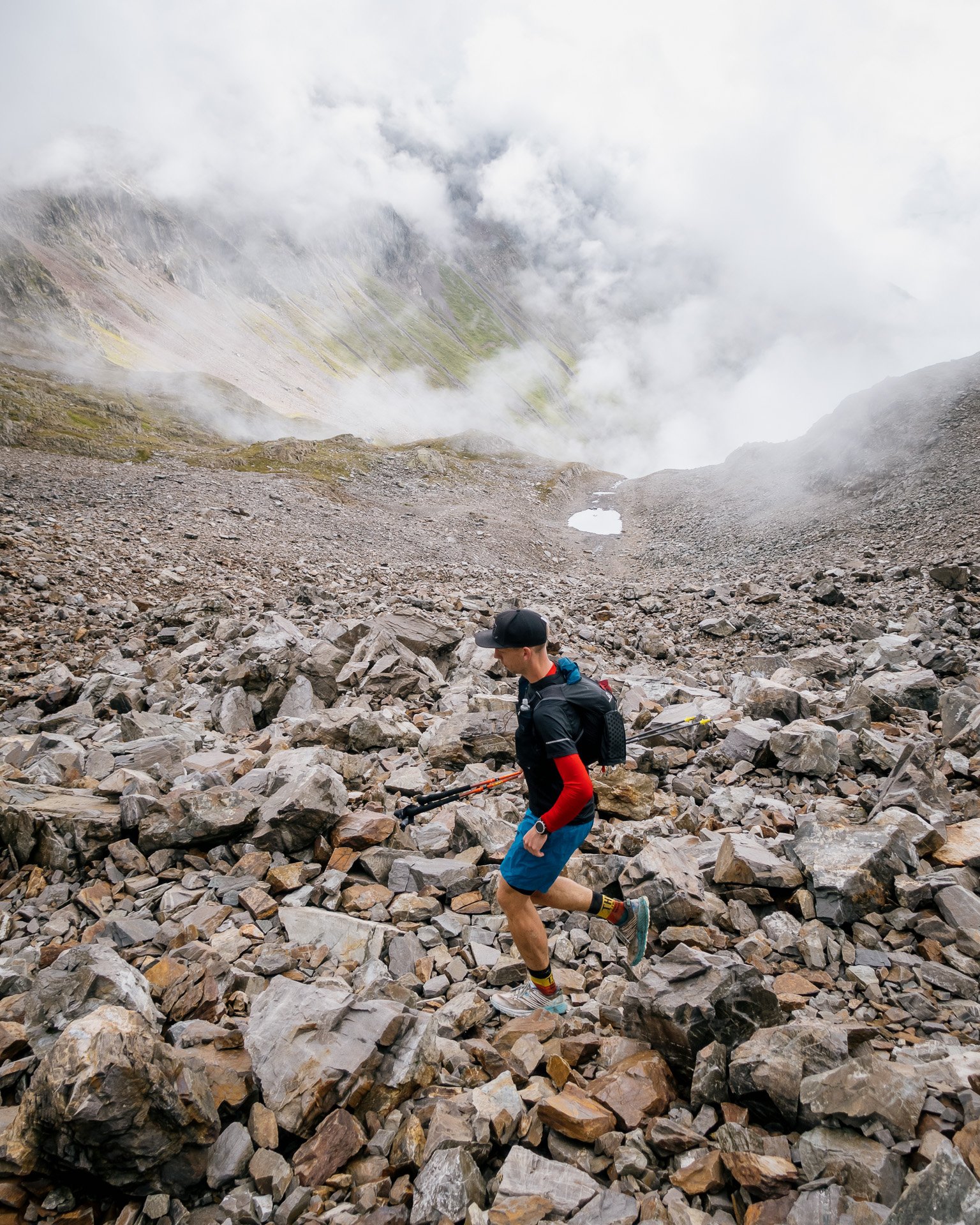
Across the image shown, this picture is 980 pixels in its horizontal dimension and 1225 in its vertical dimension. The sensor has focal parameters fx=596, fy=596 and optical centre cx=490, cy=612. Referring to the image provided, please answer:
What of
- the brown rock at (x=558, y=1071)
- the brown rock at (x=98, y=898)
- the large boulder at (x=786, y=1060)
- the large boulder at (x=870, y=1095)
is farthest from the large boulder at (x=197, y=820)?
the large boulder at (x=870, y=1095)

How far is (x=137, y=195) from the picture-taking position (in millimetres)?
141875

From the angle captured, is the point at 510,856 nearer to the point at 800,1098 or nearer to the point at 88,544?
the point at 800,1098

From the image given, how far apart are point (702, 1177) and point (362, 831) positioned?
15.1ft

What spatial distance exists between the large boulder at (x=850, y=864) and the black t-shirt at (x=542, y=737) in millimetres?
2518

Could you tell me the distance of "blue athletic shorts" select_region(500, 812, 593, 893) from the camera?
512 cm

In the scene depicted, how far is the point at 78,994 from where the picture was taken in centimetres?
435

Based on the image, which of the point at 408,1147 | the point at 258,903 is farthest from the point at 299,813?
the point at 408,1147

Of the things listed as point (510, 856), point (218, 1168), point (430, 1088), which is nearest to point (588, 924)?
point (510, 856)

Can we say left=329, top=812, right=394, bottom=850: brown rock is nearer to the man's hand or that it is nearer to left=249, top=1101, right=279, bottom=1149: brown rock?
the man's hand

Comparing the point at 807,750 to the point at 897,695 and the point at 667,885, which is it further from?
the point at 667,885

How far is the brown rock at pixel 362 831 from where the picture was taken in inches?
277

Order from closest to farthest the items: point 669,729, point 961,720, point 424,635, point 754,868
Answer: point 754,868
point 961,720
point 669,729
point 424,635

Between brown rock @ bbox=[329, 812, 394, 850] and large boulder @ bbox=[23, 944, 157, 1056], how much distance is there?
248 centimetres

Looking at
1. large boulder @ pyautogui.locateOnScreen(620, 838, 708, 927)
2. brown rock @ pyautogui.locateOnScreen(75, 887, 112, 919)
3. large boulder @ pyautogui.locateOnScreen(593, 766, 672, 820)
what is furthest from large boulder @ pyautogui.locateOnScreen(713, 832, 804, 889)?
brown rock @ pyautogui.locateOnScreen(75, 887, 112, 919)
